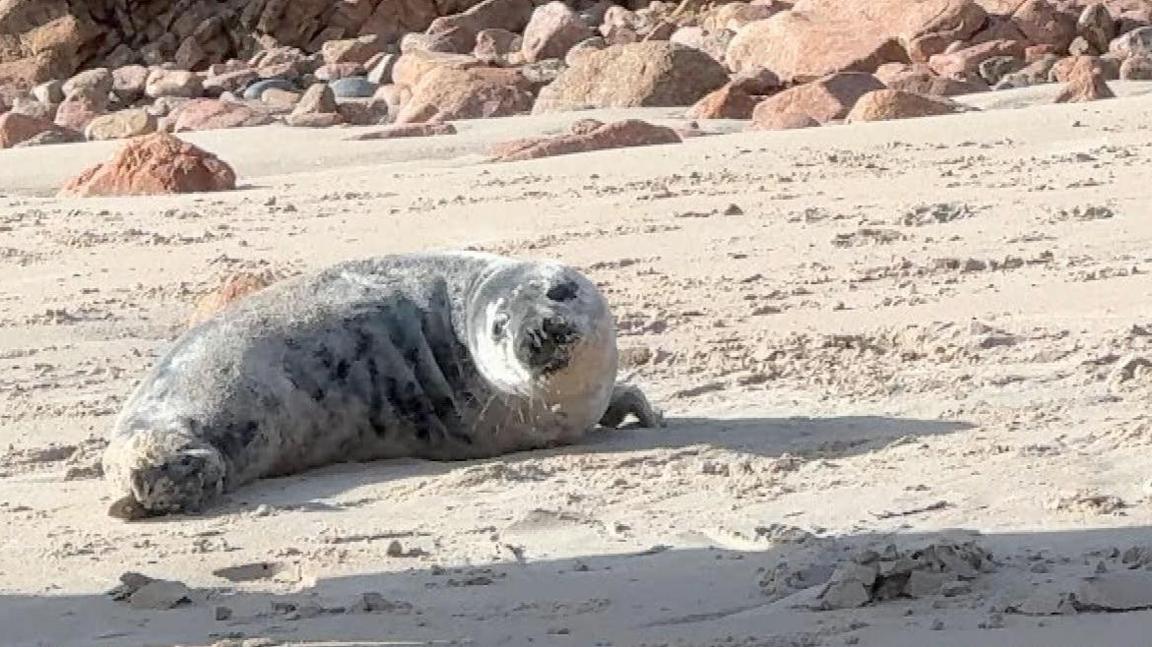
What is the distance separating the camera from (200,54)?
26.0 meters

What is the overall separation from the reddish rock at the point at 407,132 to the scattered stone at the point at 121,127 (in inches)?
138

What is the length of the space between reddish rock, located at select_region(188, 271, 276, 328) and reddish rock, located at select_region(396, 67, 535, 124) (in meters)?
7.41

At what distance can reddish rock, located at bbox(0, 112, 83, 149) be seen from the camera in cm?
1478

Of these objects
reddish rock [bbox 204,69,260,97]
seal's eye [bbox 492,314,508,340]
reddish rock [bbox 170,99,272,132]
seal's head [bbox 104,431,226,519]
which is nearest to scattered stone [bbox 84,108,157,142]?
reddish rock [bbox 170,99,272,132]

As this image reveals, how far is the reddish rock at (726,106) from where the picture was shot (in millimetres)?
12820

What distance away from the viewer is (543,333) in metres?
5.04

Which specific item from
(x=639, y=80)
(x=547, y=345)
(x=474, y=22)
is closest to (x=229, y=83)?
(x=474, y=22)

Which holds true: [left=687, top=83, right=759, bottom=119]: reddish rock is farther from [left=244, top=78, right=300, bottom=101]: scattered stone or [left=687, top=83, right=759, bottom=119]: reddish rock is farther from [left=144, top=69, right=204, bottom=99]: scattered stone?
[left=144, top=69, right=204, bottom=99]: scattered stone

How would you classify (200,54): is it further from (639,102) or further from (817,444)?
(817,444)

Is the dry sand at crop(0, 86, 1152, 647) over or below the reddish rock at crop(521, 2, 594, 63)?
over

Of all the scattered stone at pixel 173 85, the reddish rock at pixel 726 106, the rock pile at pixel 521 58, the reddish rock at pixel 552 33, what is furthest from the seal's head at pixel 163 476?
the scattered stone at pixel 173 85

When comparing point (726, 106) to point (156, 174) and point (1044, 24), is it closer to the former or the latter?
point (156, 174)

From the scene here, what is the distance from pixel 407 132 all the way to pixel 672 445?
7647 millimetres

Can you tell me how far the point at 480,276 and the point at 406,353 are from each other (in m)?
0.24
